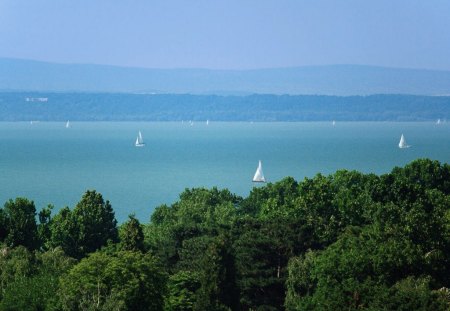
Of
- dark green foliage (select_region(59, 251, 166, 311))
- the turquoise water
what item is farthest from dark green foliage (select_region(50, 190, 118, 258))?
the turquoise water

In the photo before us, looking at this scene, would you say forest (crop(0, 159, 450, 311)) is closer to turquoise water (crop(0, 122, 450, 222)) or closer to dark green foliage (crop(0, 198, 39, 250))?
dark green foliage (crop(0, 198, 39, 250))

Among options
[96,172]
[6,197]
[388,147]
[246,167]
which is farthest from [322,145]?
[6,197]

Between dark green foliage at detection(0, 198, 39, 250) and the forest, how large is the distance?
0.05m

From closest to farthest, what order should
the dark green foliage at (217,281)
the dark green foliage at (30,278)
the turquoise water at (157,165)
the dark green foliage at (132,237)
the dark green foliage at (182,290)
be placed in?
the dark green foliage at (30,278) < the dark green foliage at (217,281) < the dark green foliage at (182,290) < the dark green foliage at (132,237) < the turquoise water at (157,165)

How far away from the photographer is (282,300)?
37.5 metres

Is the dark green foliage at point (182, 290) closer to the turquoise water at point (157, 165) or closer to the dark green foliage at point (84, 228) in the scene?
the dark green foliage at point (84, 228)

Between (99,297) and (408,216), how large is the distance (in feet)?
40.4

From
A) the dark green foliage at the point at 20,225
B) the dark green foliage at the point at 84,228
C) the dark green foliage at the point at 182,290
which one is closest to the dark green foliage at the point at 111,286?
the dark green foliage at the point at 182,290

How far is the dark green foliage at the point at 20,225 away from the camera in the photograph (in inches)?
1700

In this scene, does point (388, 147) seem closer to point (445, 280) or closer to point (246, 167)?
point (246, 167)

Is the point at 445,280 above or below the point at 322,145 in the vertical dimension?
below

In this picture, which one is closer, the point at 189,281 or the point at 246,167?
the point at 189,281

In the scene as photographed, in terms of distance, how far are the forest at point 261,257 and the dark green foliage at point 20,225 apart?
0.05 m

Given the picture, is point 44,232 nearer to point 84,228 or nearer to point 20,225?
point 84,228
